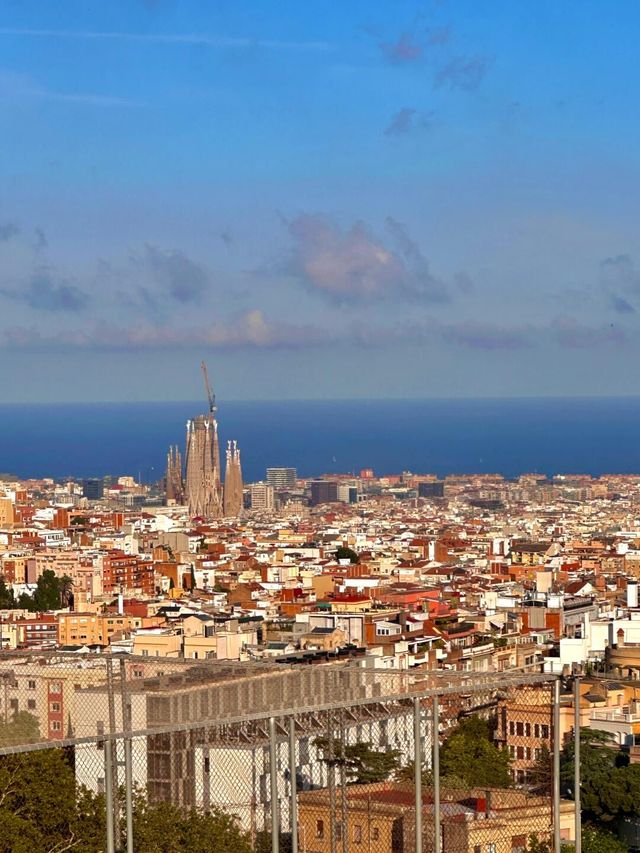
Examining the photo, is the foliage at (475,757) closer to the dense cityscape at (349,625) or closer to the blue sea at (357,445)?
the dense cityscape at (349,625)

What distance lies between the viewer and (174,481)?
7662cm

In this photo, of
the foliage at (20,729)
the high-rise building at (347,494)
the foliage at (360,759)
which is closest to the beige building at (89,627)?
the foliage at (20,729)

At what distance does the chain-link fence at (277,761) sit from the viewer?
549 cm

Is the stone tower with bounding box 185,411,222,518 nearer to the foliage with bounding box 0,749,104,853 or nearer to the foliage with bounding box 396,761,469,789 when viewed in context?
the foliage with bounding box 396,761,469,789

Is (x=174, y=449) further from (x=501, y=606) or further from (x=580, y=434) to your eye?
(x=580, y=434)

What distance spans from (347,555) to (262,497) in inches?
1400

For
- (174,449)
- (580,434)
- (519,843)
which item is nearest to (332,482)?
(174,449)

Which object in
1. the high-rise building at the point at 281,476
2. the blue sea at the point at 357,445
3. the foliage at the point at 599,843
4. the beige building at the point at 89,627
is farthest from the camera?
the blue sea at the point at 357,445

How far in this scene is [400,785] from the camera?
5.85 m

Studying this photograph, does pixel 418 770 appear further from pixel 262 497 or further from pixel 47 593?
pixel 262 497

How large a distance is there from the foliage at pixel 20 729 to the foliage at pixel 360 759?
2.91 ft

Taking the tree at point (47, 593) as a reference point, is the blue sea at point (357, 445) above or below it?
below

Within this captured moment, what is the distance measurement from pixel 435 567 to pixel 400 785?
36755mm

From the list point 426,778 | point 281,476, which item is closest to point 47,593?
point 426,778
